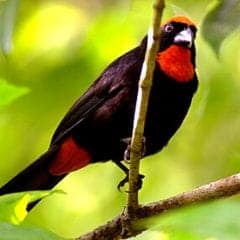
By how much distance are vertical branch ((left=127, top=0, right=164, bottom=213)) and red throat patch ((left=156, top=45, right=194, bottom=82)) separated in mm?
761

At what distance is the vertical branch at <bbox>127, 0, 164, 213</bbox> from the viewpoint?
966 mm

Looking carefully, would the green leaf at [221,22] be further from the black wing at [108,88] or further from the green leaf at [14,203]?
the black wing at [108,88]

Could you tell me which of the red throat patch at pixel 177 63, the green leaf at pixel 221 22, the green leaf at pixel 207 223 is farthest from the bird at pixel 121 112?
the green leaf at pixel 207 223

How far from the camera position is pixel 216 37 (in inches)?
52.9

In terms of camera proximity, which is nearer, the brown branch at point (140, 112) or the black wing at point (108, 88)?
the brown branch at point (140, 112)

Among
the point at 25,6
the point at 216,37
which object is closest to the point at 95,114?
the point at 25,6

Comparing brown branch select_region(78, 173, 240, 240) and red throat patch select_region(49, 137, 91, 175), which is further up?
brown branch select_region(78, 173, 240, 240)

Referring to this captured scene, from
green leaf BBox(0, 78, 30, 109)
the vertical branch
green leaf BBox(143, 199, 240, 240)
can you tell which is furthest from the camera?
green leaf BBox(0, 78, 30, 109)

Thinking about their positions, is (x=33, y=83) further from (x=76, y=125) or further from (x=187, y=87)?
(x=187, y=87)

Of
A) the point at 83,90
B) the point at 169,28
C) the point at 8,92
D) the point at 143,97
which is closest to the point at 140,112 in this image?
the point at 143,97

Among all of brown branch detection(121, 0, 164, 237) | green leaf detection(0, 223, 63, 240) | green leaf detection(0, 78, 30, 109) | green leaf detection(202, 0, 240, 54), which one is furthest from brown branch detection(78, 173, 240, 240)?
green leaf detection(0, 223, 63, 240)

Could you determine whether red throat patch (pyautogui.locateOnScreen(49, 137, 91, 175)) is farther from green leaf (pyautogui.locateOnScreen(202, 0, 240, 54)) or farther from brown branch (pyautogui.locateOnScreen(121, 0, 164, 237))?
green leaf (pyautogui.locateOnScreen(202, 0, 240, 54))

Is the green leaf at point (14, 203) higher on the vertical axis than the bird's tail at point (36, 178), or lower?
higher

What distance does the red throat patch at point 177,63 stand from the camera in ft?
7.30
